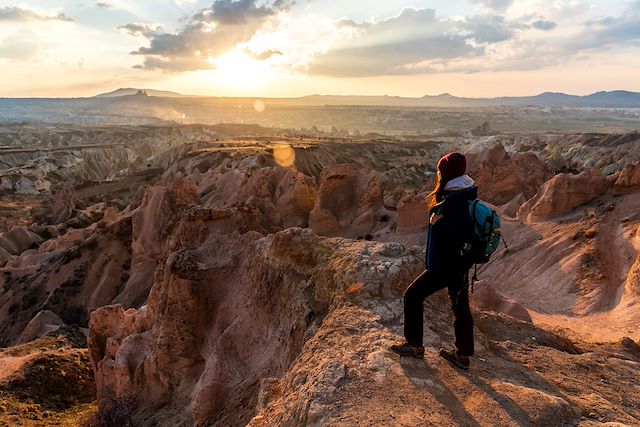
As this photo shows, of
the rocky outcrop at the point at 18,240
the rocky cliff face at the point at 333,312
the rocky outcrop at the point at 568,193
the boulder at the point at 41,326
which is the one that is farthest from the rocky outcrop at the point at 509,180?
the rocky outcrop at the point at 18,240

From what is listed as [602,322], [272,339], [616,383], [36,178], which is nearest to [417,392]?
[616,383]

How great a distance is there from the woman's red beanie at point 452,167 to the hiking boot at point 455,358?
2.22 metres

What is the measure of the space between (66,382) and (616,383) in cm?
1835

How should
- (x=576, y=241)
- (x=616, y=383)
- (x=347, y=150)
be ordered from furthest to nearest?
(x=347, y=150)
(x=576, y=241)
(x=616, y=383)

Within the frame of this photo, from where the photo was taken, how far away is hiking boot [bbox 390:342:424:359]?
5.92m

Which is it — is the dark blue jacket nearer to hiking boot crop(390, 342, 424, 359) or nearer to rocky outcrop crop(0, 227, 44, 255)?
hiking boot crop(390, 342, 424, 359)

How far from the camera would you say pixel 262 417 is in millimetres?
6074

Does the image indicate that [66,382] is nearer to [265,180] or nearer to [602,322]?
[602,322]

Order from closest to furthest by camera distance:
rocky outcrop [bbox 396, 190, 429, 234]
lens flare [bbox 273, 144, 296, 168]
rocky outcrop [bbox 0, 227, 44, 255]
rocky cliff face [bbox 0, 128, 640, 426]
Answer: rocky cliff face [bbox 0, 128, 640, 426], rocky outcrop [bbox 396, 190, 429, 234], rocky outcrop [bbox 0, 227, 44, 255], lens flare [bbox 273, 144, 296, 168]

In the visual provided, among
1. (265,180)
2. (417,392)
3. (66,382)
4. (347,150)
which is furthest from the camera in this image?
(347,150)

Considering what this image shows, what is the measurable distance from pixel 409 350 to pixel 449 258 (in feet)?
4.17

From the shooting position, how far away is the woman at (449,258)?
216 inches

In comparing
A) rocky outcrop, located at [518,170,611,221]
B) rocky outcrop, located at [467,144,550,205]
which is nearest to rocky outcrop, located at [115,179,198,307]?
rocky outcrop, located at [518,170,611,221]

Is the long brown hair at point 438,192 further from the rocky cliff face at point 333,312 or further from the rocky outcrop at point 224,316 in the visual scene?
the rocky outcrop at point 224,316
